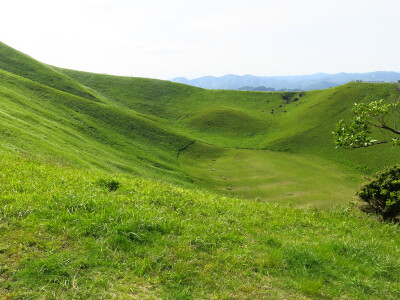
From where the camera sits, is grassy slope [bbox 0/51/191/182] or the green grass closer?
grassy slope [bbox 0/51/191/182]

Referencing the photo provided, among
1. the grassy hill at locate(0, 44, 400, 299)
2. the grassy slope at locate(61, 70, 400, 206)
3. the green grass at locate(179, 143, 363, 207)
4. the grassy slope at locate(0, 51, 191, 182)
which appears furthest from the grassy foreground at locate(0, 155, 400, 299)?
the grassy slope at locate(61, 70, 400, 206)

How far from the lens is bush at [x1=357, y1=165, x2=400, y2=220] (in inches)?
580

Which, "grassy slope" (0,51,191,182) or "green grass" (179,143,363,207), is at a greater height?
"grassy slope" (0,51,191,182)

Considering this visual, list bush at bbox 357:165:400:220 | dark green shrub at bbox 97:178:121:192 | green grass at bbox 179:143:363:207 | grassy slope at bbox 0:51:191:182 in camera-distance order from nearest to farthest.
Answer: dark green shrub at bbox 97:178:121:192 → bush at bbox 357:165:400:220 → grassy slope at bbox 0:51:191:182 → green grass at bbox 179:143:363:207

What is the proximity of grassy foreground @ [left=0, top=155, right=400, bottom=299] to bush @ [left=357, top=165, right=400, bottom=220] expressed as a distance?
460 centimetres

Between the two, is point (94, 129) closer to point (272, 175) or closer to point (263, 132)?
point (272, 175)

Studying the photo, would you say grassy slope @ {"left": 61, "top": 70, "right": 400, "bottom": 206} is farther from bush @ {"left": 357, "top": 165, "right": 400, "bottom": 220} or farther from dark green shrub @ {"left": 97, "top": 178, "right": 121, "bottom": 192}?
dark green shrub @ {"left": 97, "top": 178, "right": 121, "bottom": 192}

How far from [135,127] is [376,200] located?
64659mm

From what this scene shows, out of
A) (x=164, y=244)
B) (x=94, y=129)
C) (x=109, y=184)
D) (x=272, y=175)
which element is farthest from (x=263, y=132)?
(x=164, y=244)

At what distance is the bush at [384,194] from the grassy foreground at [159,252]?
4604 mm

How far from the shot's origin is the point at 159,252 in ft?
22.9

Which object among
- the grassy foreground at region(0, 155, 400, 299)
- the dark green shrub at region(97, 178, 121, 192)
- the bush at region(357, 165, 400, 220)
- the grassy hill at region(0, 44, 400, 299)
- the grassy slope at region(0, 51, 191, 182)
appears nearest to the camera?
the grassy foreground at region(0, 155, 400, 299)

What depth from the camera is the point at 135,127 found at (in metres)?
72.2

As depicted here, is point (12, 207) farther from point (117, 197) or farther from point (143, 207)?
point (143, 207)
